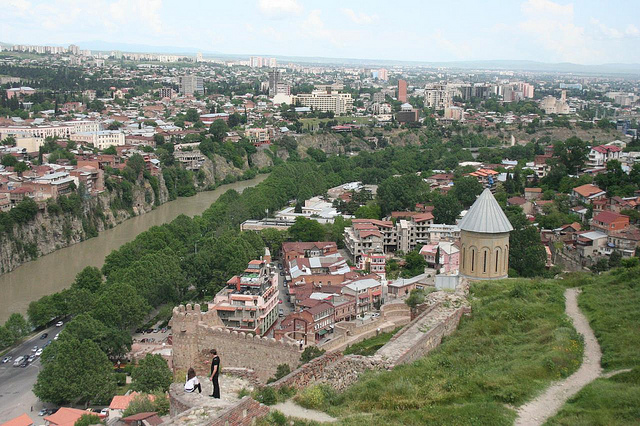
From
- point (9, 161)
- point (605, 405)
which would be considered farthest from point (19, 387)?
point (9, 161)

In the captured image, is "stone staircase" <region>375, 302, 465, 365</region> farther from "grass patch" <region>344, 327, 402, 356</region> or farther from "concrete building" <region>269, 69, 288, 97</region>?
"concrete building" <region>269, 69, 288, 97</region>

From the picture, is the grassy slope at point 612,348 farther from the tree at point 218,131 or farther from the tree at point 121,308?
the tree at point 218,131

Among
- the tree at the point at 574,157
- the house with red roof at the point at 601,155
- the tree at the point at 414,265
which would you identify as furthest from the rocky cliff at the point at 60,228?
the house with red roof at the point at 601,155

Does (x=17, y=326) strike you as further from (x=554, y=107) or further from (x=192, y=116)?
(x=554, y=107)

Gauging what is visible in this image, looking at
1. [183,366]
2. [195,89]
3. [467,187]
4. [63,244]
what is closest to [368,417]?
[183,366]

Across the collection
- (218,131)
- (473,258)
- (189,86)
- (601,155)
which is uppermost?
(189,86)

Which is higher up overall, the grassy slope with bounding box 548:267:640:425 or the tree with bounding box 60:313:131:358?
the grassy slope with bounding box 548:267:640:425

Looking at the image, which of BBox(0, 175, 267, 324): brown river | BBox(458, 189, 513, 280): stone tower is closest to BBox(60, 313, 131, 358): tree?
BBox(0, 175, 267, 324): brown river
